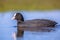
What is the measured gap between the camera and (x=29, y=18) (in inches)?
158

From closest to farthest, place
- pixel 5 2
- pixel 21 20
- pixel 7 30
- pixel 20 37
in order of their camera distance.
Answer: pixel 20 37, pixel 7 30, pixel 21 20, pixel 5 2

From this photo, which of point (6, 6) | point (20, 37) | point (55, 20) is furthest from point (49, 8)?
point (20, 37)

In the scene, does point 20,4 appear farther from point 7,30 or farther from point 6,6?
Result: point 7,30

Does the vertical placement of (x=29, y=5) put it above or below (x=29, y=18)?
above

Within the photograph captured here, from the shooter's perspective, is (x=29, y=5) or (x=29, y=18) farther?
(x=29, y=5)

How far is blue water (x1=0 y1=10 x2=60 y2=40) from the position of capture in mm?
3434

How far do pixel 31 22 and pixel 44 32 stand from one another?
296 millimetres

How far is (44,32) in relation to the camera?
3.59 metres

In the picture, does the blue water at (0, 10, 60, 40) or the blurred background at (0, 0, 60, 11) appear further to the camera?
the blurred background at (0, 0, 60, 11)

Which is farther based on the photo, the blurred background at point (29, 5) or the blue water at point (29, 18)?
the blurred background at point (29, 5)

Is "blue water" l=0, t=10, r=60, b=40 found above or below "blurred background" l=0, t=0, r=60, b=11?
below

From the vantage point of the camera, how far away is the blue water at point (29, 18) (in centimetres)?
343

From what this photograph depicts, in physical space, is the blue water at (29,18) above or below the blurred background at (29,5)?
below

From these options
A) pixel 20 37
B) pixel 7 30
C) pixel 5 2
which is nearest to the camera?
pixel 20 37
